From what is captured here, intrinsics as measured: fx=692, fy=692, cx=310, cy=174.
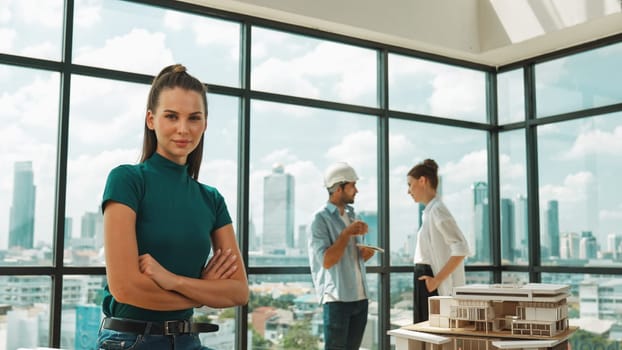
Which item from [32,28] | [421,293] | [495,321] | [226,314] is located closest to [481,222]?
[421,293]

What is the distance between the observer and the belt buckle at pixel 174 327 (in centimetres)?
158

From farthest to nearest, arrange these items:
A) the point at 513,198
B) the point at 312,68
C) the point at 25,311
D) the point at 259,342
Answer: the point at 513,198 → the point at 312,68 → the point at 259,342 → the point at 25,311

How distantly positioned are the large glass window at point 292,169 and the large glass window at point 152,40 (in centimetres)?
40

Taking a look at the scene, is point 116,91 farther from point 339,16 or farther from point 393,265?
point 393,265

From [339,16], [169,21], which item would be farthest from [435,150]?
[169,21]

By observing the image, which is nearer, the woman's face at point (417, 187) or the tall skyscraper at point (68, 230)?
the tall skyscraper at point (68, 230)

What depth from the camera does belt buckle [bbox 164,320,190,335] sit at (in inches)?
62.2

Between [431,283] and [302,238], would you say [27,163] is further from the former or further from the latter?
[431,283]

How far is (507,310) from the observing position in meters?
2.75

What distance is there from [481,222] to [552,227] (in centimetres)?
61

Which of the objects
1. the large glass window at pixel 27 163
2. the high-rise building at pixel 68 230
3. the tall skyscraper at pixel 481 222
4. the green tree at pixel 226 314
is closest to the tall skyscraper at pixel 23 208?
the large glass window at pixel 27 163

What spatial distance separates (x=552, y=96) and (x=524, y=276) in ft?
4.79

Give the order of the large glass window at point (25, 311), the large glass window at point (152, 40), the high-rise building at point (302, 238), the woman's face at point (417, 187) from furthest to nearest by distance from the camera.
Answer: the high-rise building at point (302, 238)
the woman's face at point (417, 187)
the large glass window at point (152, 40)
the large glass window at point (25, 311)

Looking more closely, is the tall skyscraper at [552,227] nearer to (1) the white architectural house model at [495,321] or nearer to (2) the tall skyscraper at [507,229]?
(2) the tall skyscraper at [507,229]
